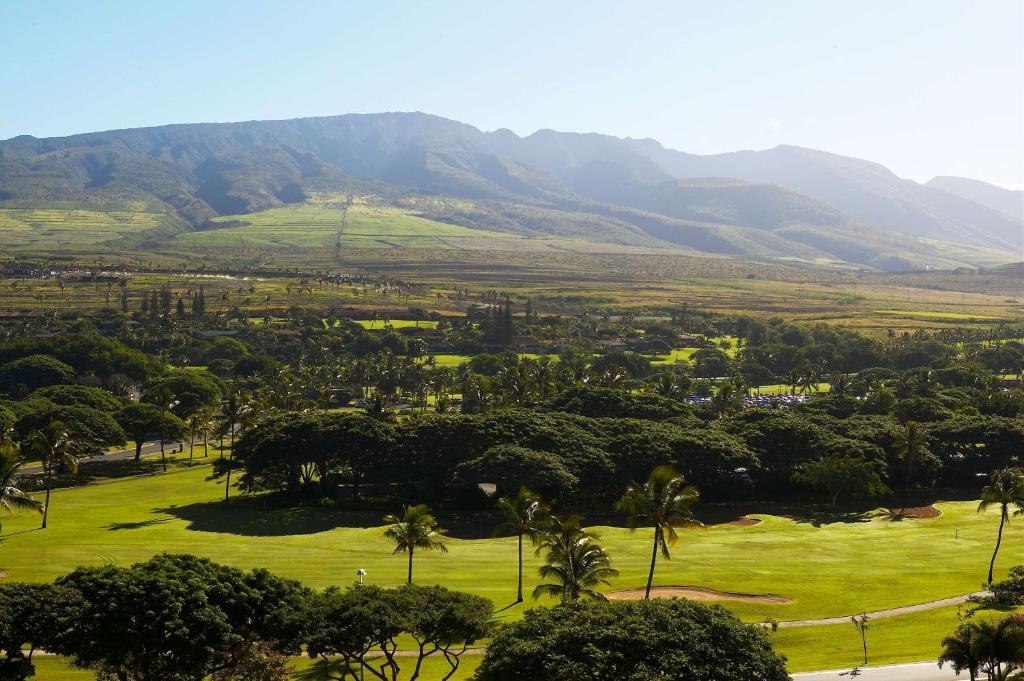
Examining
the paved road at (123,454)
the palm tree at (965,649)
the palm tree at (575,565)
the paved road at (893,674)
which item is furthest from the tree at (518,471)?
the paved road at (123,454)

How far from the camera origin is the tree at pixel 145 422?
389ft

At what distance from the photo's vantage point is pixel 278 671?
41.0 m

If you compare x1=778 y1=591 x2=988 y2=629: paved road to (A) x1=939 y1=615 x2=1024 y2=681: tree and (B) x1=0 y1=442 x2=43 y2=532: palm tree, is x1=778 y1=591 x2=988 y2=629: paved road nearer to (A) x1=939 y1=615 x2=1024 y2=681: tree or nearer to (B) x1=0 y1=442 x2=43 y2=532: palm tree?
(A) x1=939 y1=615 x2=1024 y2=681: tree

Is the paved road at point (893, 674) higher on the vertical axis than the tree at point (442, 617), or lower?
lower

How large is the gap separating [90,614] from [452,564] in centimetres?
3486

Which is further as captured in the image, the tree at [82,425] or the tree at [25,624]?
the tree at [82,425]

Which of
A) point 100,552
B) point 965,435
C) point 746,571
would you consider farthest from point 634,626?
point 965,435

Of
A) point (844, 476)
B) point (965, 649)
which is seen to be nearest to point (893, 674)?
point (965, 649)

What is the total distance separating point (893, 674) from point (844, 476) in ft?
163

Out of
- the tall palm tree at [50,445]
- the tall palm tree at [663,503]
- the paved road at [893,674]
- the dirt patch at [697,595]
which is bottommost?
the dirt patch at [697,595]

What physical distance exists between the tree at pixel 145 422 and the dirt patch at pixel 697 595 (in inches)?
3007

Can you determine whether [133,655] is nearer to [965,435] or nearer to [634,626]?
[634,626]

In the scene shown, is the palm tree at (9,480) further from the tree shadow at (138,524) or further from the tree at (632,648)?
the tree at (632,648)

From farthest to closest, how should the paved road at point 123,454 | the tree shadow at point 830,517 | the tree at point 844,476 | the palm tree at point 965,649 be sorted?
the paved road at point 123,454
the tree at point 844,476
the tree shadow at point 830,517
the palm tree at point 965,649
